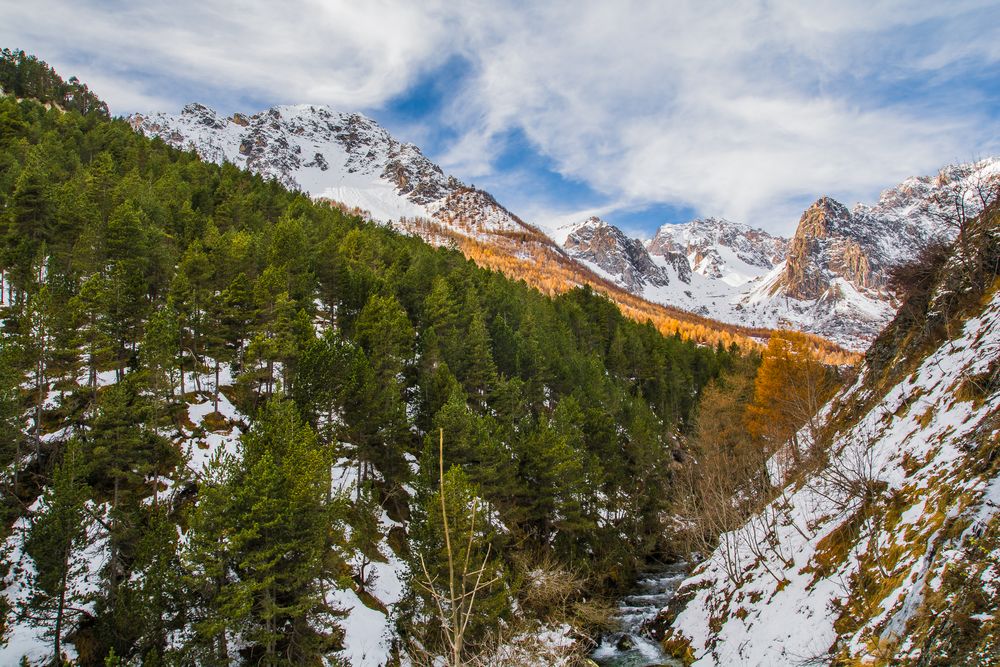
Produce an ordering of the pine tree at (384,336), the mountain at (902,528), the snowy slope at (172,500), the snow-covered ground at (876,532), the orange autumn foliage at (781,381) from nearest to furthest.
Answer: the mountain at (902,528) < the snow-covered ground at (876,532) < the snowy slope at (172,500) < the orange autumn foliage at (781,381) < the pine tree at (384,336)

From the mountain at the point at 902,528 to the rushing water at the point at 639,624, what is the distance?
2176 millimetres

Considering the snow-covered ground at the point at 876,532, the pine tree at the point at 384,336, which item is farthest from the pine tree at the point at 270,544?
the snow-covered ground at the point at 876,532

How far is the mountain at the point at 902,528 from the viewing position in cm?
1018

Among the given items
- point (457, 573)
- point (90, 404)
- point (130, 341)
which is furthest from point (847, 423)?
point (130, 341)

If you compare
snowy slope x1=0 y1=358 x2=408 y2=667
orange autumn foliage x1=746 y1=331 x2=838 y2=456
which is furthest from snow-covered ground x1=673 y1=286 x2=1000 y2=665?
snowy slope x1=0 y1=358 x2=408 y2=667

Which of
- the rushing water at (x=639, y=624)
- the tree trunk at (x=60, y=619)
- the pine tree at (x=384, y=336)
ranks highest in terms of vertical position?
the pine tree at (x=384, y=336)

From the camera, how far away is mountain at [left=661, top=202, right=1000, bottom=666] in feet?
33.4

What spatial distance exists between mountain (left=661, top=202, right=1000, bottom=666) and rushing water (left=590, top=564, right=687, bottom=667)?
2.18 m

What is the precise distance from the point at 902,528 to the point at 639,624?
20554 millimetres

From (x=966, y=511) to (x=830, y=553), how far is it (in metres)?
6.83

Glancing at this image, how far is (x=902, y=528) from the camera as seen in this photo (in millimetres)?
13859

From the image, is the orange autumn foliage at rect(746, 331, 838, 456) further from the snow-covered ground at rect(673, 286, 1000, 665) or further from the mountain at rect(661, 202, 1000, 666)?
the snow-covered ground at rect(673, 286, 1000, 665)

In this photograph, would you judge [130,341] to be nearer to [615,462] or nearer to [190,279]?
[190,279]

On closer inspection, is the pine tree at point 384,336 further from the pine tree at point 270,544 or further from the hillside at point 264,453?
the pine tree at point 270,544
